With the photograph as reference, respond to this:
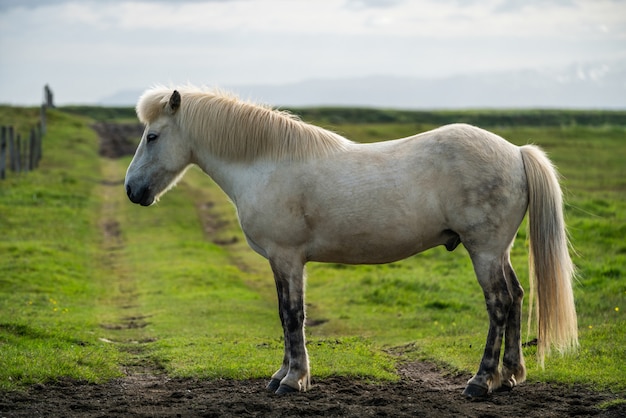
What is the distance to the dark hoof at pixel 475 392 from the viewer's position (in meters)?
7.86

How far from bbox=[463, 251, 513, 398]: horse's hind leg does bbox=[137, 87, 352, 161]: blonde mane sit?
79.4 inches

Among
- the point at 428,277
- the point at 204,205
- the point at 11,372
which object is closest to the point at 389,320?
the point at 428,277

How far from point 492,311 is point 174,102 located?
4.24 metres

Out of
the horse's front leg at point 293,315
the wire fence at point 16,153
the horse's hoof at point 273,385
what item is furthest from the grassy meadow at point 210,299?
the wire fence at point 16,153

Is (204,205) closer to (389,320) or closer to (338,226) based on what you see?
(389,320)

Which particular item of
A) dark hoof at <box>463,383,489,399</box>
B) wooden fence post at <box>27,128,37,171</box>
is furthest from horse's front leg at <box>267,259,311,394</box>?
wooden fence post at <box>27,128,37,171</box>

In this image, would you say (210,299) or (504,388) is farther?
(210,299)

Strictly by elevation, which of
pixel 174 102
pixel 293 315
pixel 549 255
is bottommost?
pixel 293 315

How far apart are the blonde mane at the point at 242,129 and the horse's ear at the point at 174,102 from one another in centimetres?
6

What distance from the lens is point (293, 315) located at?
818 centimetres

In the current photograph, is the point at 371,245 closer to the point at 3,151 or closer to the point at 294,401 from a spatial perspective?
the point at 294,401

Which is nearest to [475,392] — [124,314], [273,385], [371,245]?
[371,245]

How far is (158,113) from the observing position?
8.82m

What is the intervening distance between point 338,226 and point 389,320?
5.95 m
